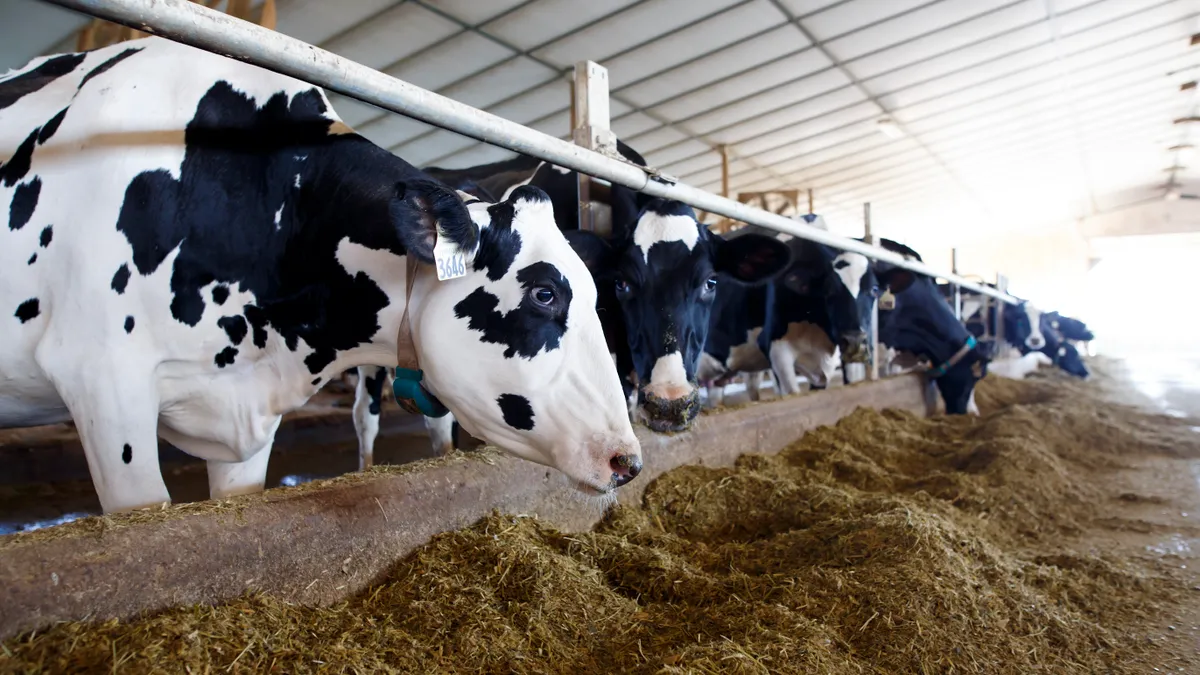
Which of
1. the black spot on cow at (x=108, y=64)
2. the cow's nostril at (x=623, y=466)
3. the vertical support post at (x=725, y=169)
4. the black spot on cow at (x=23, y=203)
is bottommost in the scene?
the cow's nostril at (x=623, y=466)

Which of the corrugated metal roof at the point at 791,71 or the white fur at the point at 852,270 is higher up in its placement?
the corrugated metal roof at the point at 791,71

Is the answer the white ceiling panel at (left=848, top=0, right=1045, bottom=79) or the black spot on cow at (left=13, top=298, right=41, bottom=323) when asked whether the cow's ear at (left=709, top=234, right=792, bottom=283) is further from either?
the white ceiling panel at (left=848, top=0, right=1045, bottom=79)

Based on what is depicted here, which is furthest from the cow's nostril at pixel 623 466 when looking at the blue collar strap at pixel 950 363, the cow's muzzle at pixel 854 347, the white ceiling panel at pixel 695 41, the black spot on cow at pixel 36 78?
the white ceiling panel at pixel 695 41

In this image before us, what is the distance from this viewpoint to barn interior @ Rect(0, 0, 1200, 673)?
144cm

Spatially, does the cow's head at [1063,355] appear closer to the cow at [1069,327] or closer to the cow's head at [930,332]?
the cow at [1069,327]

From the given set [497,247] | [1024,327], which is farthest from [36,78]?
[1024,327]

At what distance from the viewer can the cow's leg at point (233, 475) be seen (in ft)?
7.85

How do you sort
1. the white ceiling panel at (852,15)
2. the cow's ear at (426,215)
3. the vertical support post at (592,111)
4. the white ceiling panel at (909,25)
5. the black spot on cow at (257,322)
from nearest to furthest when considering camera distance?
the cow's ear at (426,215) < the black spot on cow at (257,322) < the vertical support post at (592,111) < the white ceiling panel at (852,15) < the white ceiling panel at (909,25)

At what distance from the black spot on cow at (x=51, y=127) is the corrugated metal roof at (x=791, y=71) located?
5.02 meters

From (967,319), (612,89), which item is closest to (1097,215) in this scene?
(967,319)

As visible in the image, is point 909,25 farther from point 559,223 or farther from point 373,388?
point 373,388

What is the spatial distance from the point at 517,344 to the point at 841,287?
179 inches

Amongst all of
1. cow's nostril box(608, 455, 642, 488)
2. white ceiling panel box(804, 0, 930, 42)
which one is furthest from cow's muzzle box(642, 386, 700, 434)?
white ceiling panel box(804, 0, 930, 42)

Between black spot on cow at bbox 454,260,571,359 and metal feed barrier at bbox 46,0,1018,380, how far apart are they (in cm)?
43
